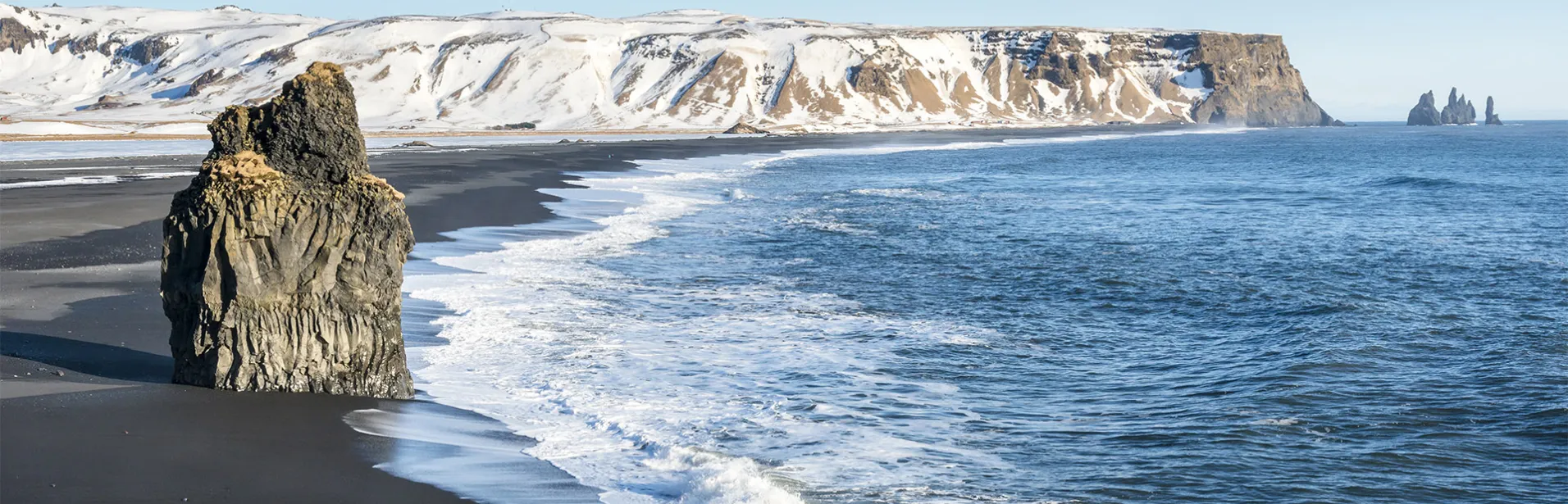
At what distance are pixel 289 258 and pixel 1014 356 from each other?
823 centimetres

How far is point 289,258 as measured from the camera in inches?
438

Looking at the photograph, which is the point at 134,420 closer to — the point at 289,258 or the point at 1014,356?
the point at 289,258

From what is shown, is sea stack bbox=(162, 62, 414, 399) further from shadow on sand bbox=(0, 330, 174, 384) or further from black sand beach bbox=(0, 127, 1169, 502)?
shadow on sand bbox=(0, 330, 174, 384)

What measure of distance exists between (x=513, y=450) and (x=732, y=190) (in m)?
34.8

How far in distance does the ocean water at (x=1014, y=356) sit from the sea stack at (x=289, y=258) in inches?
44.5

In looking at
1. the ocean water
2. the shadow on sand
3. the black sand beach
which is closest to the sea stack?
the black sand beach

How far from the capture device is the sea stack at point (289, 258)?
1094cm

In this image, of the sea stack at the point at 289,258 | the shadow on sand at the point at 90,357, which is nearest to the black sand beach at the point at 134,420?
the shadow on sand at the point at 90,357

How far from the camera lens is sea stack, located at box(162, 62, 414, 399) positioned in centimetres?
1094

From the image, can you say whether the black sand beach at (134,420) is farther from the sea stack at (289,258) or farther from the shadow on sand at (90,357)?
the sea stack at (289,258)

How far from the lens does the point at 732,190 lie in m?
44.7

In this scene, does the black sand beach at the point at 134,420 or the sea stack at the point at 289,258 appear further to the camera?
the sea stack at the point at 289,258

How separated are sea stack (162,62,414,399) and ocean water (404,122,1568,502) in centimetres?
113

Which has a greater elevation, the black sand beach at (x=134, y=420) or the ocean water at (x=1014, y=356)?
the black sand beach at (x=134, y=420)
